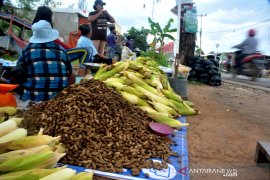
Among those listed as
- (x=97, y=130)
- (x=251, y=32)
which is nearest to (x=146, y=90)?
(x=97, y=130)

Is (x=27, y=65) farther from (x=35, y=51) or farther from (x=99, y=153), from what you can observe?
(x=99, y=153)

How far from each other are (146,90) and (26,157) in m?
2.73

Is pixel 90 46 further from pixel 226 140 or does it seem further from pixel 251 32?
pixel 226 140

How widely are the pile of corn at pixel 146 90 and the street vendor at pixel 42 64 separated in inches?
26.5

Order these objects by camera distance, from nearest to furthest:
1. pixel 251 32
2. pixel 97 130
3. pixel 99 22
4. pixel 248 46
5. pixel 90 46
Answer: pixel 97 130 < pixel 248 46 < pixel 251 32 < pixel 90 46 < pixel 99 22

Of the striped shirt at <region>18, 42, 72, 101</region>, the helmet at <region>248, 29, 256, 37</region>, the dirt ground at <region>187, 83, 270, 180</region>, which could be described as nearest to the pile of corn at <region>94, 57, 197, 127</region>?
the dirt ground at <region>187, 83, 270, 180</region>

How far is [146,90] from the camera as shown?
4.17 meters

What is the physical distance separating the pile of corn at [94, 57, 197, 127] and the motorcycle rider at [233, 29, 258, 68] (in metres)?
1.34

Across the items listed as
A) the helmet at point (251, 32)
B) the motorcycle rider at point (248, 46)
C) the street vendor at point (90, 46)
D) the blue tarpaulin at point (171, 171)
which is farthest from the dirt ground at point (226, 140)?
the street vendor at point (90, 46)

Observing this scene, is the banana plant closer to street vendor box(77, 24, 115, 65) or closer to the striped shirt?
street vendor box(77, 24, 115, 65)

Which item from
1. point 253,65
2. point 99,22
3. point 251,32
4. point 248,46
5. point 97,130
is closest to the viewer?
point 97,130

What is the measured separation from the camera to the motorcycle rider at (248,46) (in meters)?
5.09

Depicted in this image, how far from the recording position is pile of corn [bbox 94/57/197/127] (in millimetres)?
3613

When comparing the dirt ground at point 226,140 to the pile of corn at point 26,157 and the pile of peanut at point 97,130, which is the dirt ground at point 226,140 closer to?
the pile of peanut at point 97,130
